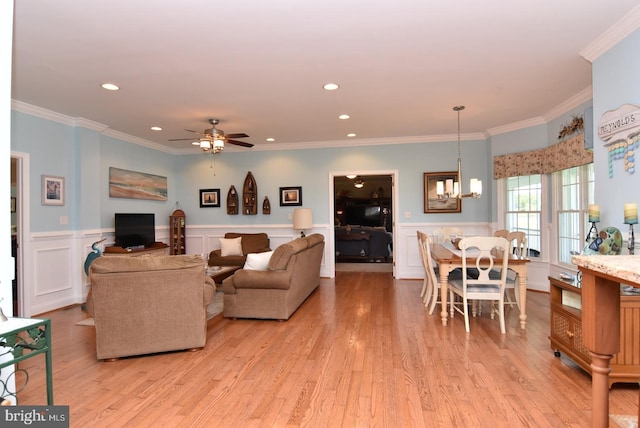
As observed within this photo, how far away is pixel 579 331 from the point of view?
262cm

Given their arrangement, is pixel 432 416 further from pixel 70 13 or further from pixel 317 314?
pixel 70 13

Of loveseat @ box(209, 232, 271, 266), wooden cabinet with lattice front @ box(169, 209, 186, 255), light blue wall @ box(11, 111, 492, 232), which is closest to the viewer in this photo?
light blue wall @ box(11, 111, 492, 232)

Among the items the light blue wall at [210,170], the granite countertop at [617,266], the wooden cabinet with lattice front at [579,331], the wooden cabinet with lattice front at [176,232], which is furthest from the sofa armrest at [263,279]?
the wooden cabinet with lattice front at [176,232]

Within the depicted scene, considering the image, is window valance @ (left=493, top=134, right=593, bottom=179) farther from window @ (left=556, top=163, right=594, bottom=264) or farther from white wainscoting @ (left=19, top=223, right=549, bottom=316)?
white wainscoting @ (left=19, top=223, right=549, bottom=316)

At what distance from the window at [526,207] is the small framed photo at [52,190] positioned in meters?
6.77

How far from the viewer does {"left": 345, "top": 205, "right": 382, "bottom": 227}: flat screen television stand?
543 inches

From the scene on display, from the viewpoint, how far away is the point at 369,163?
6.71 meters

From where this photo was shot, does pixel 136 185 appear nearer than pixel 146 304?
No

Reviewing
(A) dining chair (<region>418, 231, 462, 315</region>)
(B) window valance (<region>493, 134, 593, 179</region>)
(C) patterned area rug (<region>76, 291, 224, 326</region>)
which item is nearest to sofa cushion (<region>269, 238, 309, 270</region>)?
(C) patterned area rug (<region>76, 291, 224, 326</region>)

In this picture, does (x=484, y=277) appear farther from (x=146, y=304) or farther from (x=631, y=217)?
(x=146, y=304)

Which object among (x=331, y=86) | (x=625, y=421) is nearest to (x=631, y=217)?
(x=625, y=421)

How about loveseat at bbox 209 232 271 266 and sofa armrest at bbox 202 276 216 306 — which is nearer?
sofa armrest at bbox 202 276 216 306

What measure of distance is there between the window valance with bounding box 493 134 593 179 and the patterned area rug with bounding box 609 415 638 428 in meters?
3.04

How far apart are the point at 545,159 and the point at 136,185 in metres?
6.68
